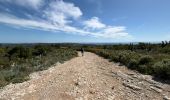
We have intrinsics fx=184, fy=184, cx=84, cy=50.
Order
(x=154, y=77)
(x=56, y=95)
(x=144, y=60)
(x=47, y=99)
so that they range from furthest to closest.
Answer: (x=144, y=60) → (x=154, y=77) → (x=56, y=95) → (x=47, y=99)

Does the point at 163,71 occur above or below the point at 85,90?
above

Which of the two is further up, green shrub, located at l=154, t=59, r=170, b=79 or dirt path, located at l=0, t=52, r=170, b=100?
green shrub, located at l=154, t=59, r=170, b=79

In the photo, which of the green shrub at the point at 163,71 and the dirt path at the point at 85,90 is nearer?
the dirt path at the point at 85,90

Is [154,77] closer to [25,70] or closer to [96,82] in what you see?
[96,82]

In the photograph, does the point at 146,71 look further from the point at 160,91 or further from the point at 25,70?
the point at 25,70

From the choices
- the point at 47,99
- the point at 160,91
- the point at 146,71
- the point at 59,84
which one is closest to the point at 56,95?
the point at 47,99

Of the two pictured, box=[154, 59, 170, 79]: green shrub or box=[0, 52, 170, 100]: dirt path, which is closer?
box=[0, 52, 170, 100]: dirt path

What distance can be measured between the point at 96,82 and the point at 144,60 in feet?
26.9

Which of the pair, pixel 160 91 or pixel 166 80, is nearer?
pixel 160 91

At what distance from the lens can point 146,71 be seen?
1441 cm

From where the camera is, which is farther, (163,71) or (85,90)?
(163,71)

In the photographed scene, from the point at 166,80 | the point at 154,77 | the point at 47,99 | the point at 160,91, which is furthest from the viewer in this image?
the point at 154,77

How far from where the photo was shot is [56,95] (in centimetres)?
862

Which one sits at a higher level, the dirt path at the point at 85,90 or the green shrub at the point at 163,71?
the green shrub at the point at 163,71
